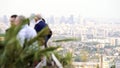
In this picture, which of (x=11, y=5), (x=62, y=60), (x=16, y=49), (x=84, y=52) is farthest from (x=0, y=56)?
(x=11, y=5)

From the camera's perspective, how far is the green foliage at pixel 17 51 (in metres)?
4.45

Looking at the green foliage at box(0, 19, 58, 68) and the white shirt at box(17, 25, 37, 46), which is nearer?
the green foliage at box(0, 19, 58, 68)

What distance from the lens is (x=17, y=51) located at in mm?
4523

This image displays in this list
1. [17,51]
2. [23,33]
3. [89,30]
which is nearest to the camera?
A: [17,51]

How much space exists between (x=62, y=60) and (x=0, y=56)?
176 centimetres


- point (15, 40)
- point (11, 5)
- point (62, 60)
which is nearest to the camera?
point (15, 40)

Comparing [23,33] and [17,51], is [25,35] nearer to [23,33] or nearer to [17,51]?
[23,33]

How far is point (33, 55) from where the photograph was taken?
4.59 metres

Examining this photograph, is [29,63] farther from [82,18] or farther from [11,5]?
[82,18]

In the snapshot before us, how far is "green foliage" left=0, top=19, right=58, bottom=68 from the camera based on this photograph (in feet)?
14.6

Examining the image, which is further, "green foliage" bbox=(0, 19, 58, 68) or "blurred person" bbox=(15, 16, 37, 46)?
"blurred person" bbox=(15, 16, 37, 46)

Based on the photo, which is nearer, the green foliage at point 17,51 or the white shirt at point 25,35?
the green foliage at point 17,51

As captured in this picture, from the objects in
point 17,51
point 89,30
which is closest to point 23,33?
point 17,51

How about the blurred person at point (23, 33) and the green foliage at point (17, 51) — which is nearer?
the green foliage at point (17, 51)
